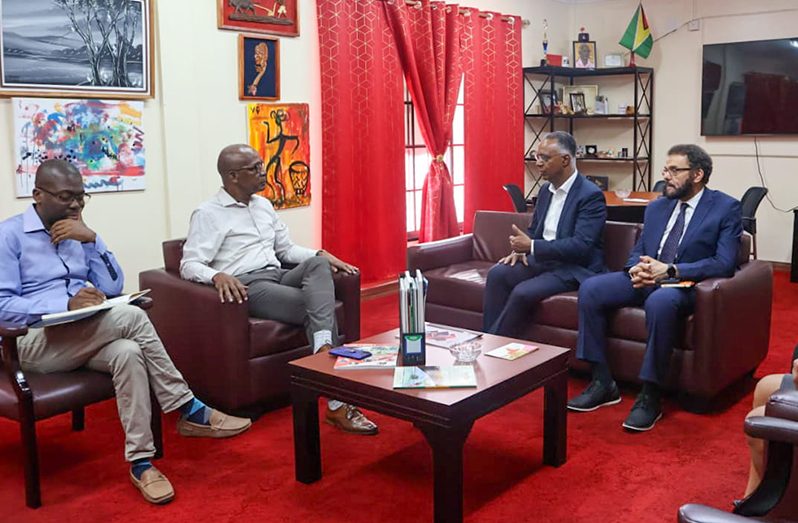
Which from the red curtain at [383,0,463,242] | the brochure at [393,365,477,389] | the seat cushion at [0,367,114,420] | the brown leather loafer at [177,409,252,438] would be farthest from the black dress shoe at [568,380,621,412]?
the red curtain at [383,0,463,242]

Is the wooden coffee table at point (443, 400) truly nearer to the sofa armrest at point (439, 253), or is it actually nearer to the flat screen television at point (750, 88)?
the sofa armrest at point (439, 253)

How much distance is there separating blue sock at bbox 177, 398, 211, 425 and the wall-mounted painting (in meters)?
2.13

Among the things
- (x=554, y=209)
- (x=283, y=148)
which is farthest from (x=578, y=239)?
(x=283, y=148)

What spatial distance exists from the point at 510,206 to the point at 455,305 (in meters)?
2.88

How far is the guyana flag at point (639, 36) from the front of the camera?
23.8 feet

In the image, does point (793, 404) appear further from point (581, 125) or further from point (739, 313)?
point (581, 125)

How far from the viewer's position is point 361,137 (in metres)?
5.81

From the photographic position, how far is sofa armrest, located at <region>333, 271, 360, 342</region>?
12.8ft

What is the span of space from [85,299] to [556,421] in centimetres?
→ 179

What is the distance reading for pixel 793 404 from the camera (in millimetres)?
1753

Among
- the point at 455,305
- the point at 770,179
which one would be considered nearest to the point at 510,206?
the point at 770,179

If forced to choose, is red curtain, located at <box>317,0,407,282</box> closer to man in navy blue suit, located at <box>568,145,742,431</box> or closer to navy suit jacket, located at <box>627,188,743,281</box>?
man in navy blue suit, located at <box>568,145,742,431</box>

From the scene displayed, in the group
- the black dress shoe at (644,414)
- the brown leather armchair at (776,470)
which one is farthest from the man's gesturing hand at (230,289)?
the brown leather armchair at (776,470)

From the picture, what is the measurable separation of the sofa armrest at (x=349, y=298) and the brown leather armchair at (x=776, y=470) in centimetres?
238
